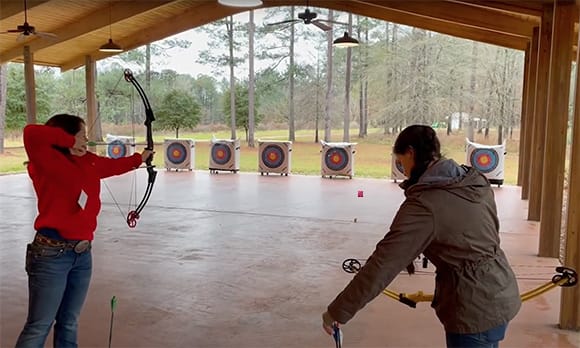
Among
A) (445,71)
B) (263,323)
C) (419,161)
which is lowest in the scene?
(263,323)

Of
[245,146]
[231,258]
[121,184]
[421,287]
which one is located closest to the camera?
[421,287]

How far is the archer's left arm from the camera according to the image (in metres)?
1.96

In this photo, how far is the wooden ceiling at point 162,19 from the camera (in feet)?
23.2

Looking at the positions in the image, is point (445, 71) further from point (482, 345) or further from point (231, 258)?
point (482, 345)

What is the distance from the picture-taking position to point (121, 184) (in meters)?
8.99

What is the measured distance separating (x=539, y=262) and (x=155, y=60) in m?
13.1

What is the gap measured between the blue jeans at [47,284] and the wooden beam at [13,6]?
21.1 ft

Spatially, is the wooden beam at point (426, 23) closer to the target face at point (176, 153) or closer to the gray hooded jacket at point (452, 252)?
the target face at point (176, 153)

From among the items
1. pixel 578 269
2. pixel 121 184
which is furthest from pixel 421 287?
pixel 121 184

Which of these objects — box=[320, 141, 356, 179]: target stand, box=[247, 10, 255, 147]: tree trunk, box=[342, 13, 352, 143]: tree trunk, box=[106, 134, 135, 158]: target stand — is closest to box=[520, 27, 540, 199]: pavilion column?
box=[320, 141, 356, 179]: target stand

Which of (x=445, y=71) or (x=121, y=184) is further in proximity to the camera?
(x=445, y=71)

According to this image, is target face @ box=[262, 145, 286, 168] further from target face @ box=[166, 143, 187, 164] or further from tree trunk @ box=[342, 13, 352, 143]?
tree trunk @ box=[342, 13, 352, 143]

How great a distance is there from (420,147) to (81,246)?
118cm

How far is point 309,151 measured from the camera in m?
14.9
